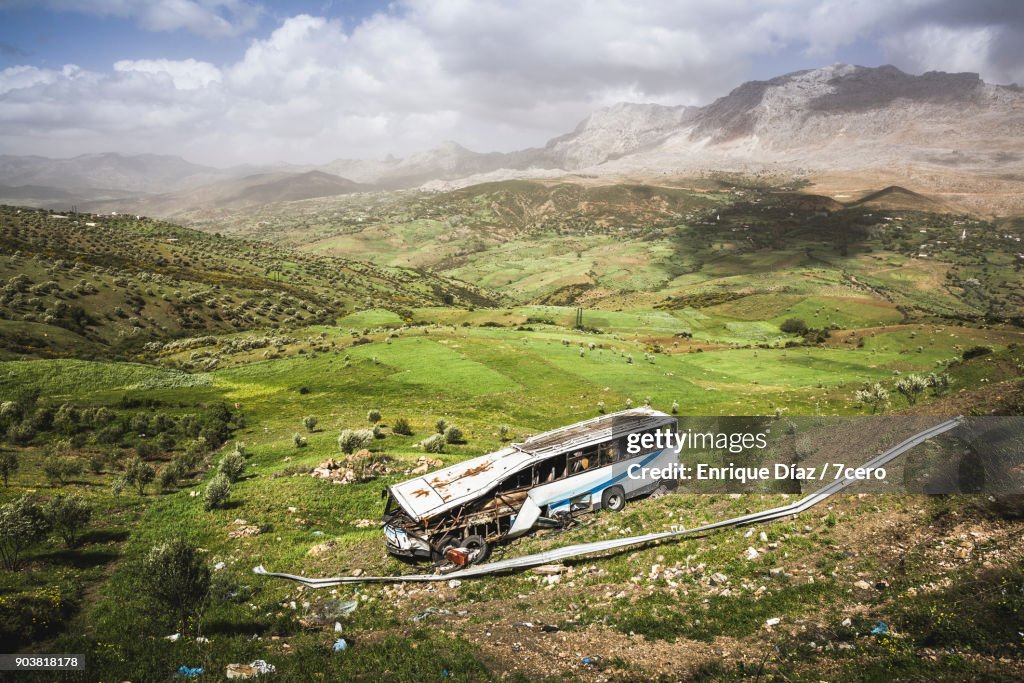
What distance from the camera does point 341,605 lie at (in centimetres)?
1518

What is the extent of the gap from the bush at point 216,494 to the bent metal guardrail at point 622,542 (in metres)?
9.45

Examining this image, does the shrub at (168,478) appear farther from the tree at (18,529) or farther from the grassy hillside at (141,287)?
the grassy hillside at (141,287)

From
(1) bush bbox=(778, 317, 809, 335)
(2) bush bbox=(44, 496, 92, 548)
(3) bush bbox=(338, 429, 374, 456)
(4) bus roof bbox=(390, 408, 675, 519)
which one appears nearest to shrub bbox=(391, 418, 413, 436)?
(3) bush bbox=(338, 429, 374, 456)

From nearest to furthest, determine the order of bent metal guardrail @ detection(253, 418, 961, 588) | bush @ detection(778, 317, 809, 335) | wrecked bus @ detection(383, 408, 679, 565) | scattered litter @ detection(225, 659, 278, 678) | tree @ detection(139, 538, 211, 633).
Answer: scattered litter @ detection(225, 659, 278, 678) → tree @ detection(139, 538, 211, 633) → bent metal guardrail @ detection(253, 418, 961, 588) → wrecked bus @ detection(383, 408, 679, 565) → bush @ detection(778, 317, 809, 335)

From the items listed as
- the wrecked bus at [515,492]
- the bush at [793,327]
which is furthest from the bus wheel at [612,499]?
the bush at [793,327]

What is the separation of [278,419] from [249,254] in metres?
137

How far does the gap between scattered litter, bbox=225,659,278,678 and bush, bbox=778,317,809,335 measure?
114 metres

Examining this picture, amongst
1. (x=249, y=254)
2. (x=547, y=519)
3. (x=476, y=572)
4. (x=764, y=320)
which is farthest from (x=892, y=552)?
(x=249, y=254)

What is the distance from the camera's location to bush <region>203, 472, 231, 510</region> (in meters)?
23.0

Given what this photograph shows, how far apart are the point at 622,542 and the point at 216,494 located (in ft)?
63.2

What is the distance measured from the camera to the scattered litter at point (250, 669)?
428 inches

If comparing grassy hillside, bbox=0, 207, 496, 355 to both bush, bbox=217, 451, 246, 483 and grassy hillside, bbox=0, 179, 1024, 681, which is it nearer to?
grassy hillside, bbox=0, 179, 1024, 681

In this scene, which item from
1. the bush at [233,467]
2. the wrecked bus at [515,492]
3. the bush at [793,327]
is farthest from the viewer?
the bush at [793,327]

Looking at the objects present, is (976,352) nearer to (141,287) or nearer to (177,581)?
(177,581)
